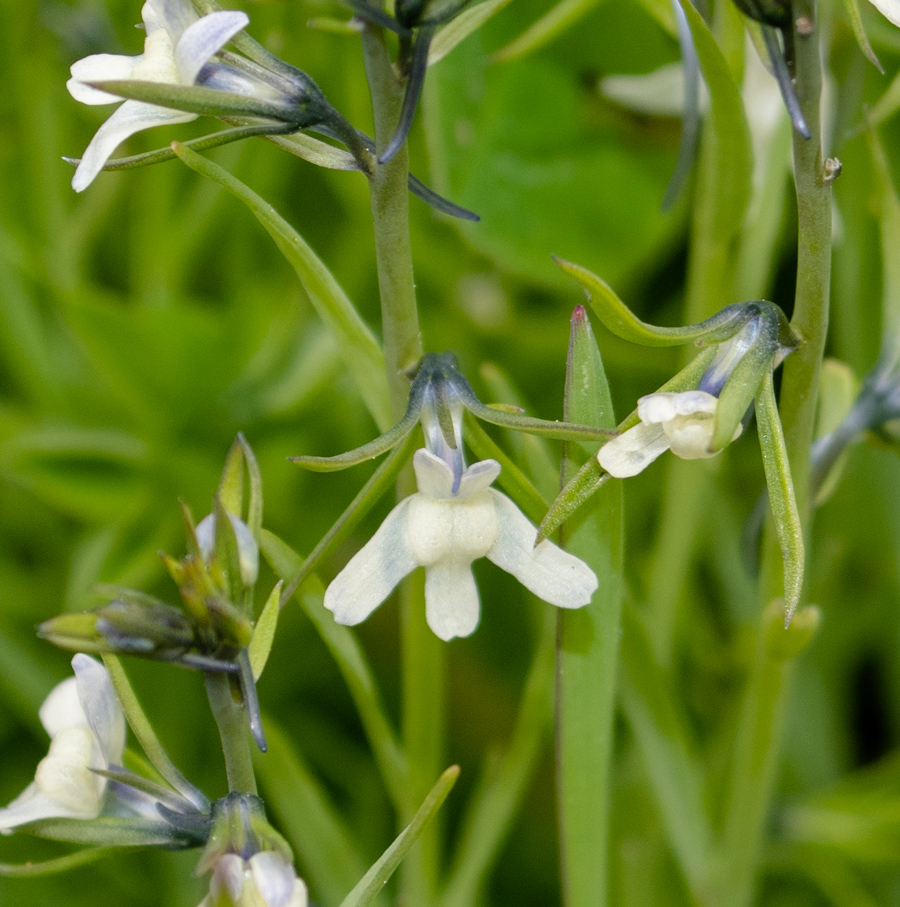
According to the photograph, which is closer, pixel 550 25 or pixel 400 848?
pixel 400 848

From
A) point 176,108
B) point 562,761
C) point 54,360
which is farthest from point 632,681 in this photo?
point 54,360

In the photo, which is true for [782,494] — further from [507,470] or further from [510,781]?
[510,781]

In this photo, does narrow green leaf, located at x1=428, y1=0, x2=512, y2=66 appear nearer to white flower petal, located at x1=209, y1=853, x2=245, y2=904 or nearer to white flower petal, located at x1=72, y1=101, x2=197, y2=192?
white flower petal, located at x1=72, y1=101, x2=197, y2=192

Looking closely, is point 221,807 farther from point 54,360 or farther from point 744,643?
point 54,360

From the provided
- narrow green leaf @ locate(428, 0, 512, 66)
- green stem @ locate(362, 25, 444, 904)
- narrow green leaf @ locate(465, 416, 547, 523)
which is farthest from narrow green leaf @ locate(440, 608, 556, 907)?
narrow green leaf @ locate(428, 0, 512, 66)

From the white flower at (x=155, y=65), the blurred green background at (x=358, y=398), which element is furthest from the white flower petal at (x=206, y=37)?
the blurred green background at (x=358, y=398)

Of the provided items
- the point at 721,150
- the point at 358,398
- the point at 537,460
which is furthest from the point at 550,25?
the point at 358,398

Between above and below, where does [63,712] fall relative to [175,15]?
below
